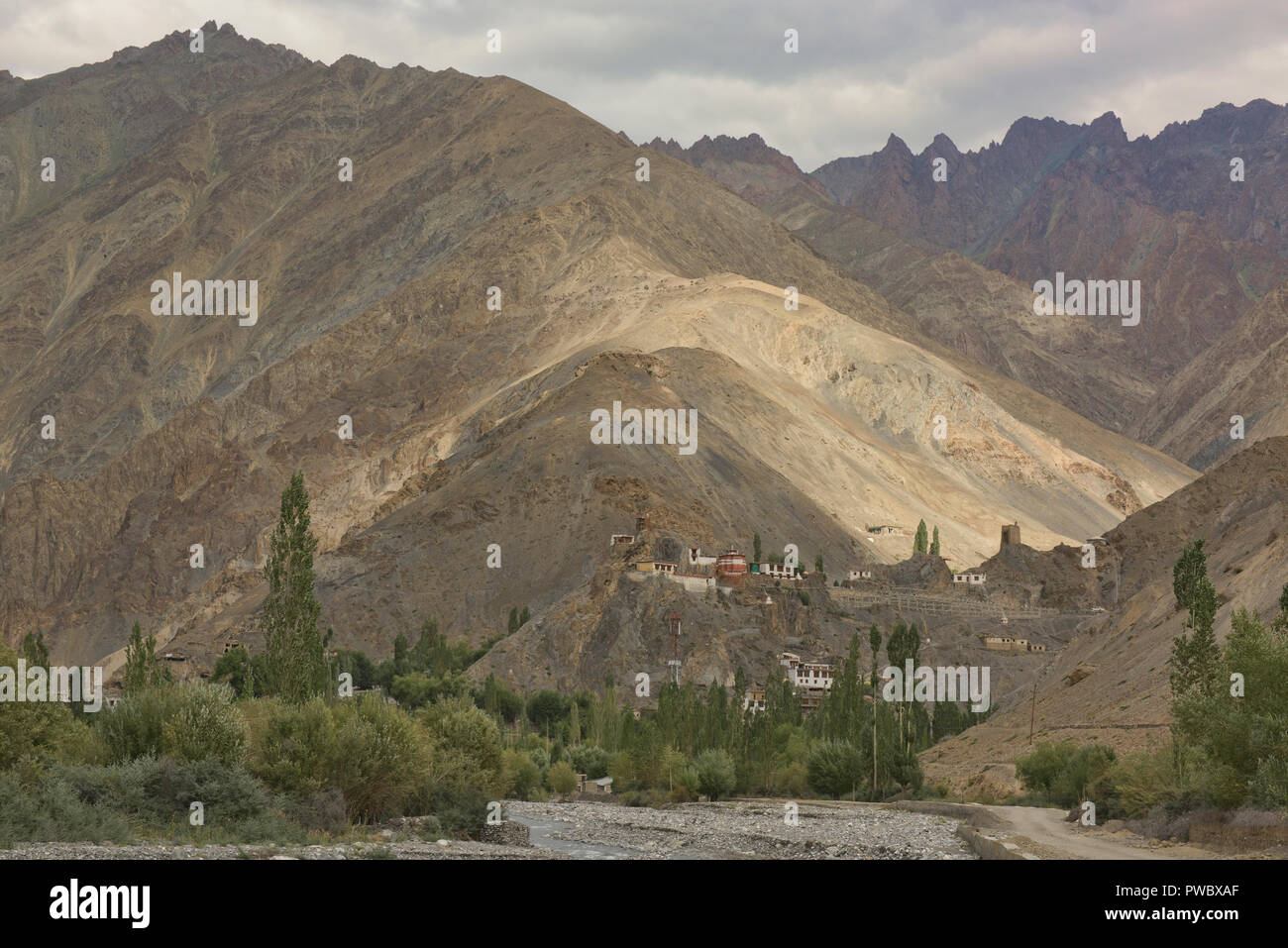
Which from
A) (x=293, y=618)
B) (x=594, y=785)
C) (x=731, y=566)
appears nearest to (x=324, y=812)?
(x=293, y=618)

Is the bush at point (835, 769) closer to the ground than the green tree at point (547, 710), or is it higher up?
closer to the ground

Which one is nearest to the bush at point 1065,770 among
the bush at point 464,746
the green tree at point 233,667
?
the bush at point 464,746

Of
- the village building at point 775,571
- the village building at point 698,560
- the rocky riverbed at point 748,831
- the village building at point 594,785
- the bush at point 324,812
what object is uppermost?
the village building at point 698,560

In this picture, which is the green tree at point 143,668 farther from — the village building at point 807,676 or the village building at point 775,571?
the village building at point 775,571

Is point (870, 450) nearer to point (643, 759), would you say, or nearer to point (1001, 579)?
point (1001, 579)

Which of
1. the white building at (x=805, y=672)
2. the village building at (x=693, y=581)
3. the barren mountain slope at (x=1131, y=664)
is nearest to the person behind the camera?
the barren mountain slope at (x=1131, y=664)

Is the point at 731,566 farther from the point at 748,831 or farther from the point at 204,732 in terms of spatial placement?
the point at 204,732
